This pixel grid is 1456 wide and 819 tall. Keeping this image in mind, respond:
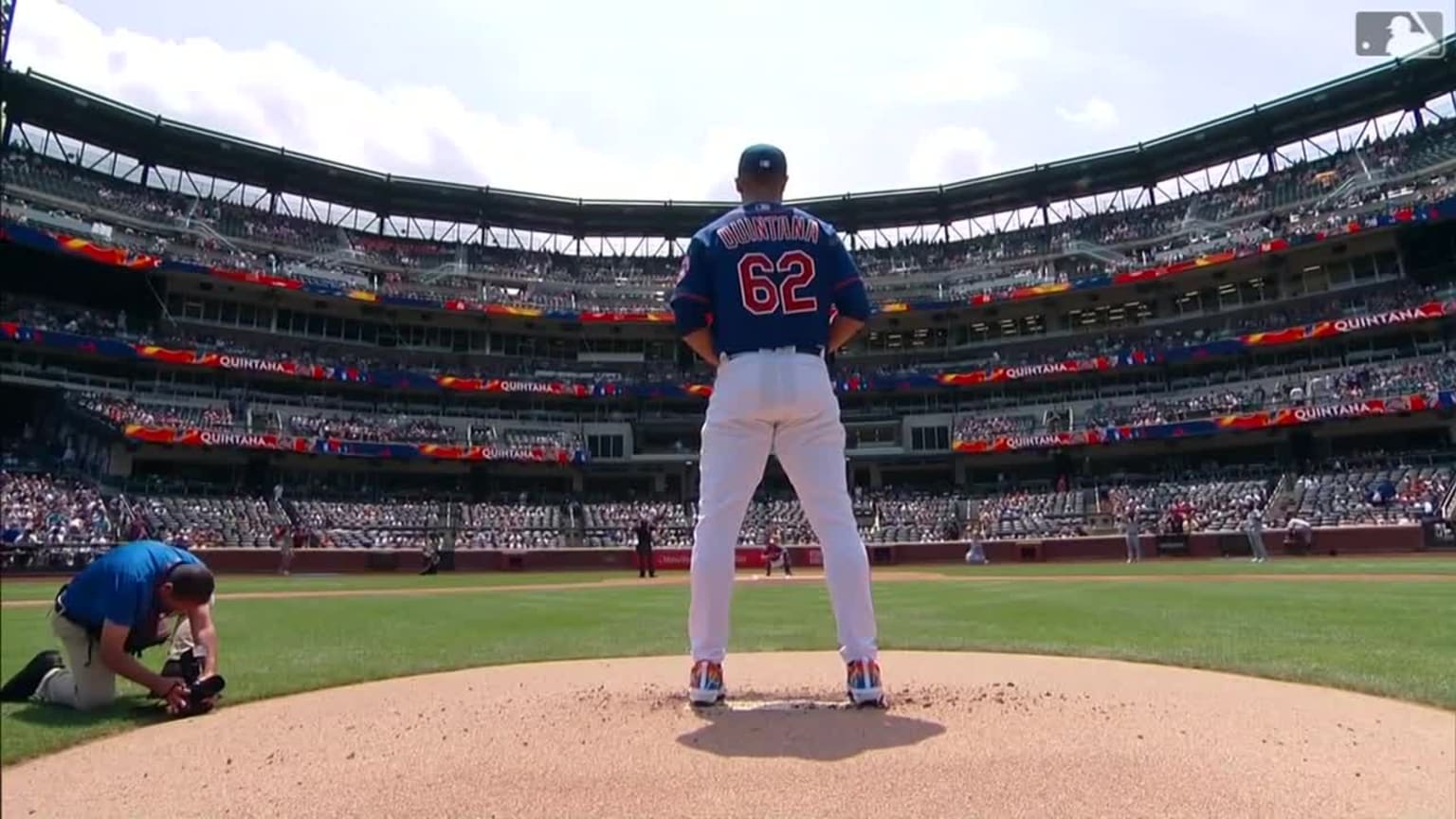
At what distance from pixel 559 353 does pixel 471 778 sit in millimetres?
56057

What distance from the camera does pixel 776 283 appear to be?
208 inches

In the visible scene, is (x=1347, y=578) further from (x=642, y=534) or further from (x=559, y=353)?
(x=559, y=353)

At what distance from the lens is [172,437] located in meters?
41.4

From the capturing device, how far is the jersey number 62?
525 centimetres

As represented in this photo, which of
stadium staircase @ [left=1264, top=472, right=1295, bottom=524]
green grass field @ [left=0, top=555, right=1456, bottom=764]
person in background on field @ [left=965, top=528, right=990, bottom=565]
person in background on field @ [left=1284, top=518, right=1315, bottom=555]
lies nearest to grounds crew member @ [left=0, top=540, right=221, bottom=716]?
green grass field @ [left=0, top=555, right=1456, bottom=764]

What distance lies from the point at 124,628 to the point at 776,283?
13.0 feet

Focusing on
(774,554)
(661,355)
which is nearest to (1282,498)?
(774,554)

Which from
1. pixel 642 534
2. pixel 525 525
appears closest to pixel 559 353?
pixel 525 525

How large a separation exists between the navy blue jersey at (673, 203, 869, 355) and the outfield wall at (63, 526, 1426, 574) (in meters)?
33.0

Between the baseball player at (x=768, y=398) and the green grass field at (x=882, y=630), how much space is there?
5.12 feet

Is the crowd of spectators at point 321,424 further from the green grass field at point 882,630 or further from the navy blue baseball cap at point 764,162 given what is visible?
the navy blue baseball cap at point 764,162

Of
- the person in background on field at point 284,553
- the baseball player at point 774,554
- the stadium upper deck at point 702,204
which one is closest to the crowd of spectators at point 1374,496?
the baseball player at point 774,554

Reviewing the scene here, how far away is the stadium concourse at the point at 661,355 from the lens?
40.8 meters

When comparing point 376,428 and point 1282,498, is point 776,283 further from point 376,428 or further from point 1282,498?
point 376,428
